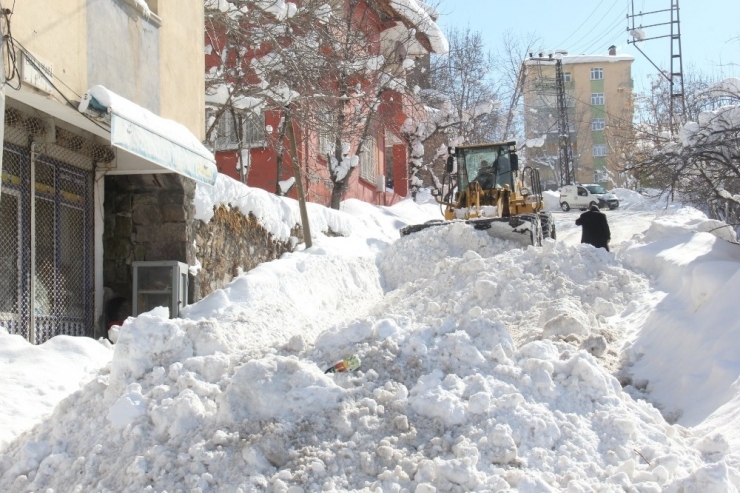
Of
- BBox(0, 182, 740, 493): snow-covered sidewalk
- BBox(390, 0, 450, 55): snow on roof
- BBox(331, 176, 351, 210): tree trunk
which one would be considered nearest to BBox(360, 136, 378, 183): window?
BBox(390, 0, 450, 55): snow on roof

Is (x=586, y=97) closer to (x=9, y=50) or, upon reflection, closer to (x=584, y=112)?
(x=584, y=112)

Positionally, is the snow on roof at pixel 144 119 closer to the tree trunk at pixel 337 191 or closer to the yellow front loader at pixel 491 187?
the yellow front loader at pixel 491 187

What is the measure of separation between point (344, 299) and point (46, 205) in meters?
5.41

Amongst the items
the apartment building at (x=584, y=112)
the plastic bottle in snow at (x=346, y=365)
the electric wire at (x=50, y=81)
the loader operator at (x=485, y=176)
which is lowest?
the plastic bottle in snow at (x=346, y=365)

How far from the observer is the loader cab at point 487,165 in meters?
20.6

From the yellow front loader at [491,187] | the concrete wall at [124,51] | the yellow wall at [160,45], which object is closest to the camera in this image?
the yellow wall at [160,45]

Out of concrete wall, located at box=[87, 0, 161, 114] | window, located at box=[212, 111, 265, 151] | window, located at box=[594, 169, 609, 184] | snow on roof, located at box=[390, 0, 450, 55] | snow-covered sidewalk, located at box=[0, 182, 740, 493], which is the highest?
snow on roof, located at box=[390, 0, 450, 55]

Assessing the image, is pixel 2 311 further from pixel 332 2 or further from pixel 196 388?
pixel 332 2

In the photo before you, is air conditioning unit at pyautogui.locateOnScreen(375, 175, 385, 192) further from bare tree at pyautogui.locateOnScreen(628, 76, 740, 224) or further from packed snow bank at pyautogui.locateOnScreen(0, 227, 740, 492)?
packed snow bank at pyautogui.locateOnScreen(0, 227, 740, 492)

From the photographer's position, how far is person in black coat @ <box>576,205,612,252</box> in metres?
16.8

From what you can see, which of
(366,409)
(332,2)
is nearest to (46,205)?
(366,409)

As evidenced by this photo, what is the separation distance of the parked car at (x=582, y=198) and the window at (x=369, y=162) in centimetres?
→ 1394

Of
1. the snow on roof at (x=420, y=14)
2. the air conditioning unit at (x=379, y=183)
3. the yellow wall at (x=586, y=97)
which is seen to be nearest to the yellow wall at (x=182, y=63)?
the snow on roof at (x=420, y=14)

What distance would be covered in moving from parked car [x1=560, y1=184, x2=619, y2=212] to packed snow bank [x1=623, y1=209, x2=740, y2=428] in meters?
28.2
